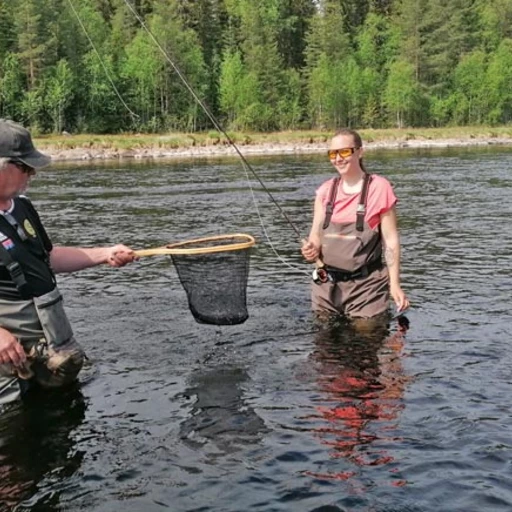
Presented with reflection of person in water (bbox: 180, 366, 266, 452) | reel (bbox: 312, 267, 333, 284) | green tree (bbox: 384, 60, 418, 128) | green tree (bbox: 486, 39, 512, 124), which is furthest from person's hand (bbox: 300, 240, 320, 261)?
green tree (bbox: 486, 39, 512, 124)

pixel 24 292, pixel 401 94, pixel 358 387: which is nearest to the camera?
pixel 24 292

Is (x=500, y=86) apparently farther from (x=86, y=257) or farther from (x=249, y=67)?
(x=86, y=257)

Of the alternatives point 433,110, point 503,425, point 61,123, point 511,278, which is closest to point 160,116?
point 61,123

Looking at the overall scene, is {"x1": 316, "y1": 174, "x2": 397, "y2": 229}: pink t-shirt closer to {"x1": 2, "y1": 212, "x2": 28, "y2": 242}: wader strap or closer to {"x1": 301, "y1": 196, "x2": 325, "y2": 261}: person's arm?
{"x1": 301, "y1": 196, "x2": 325, "y2": 261}: person's arm

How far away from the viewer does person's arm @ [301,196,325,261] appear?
7.79 metres

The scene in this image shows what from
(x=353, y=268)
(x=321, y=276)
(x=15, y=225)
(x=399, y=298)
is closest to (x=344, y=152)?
(x=353, y=268)

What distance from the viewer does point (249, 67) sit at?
9088 centimetres

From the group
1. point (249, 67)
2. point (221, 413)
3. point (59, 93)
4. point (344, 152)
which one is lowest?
point (221, 413)

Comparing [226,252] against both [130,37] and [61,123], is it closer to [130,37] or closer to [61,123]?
[61,123]

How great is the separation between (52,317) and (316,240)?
130 inches

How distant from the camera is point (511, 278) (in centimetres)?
1159

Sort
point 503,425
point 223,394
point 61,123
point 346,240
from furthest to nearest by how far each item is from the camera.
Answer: point 61,123, point 346,240, point 223,394, point 503,425

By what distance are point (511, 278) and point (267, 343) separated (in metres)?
5.33

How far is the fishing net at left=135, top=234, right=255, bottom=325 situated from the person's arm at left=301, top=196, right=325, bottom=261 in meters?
0.67
